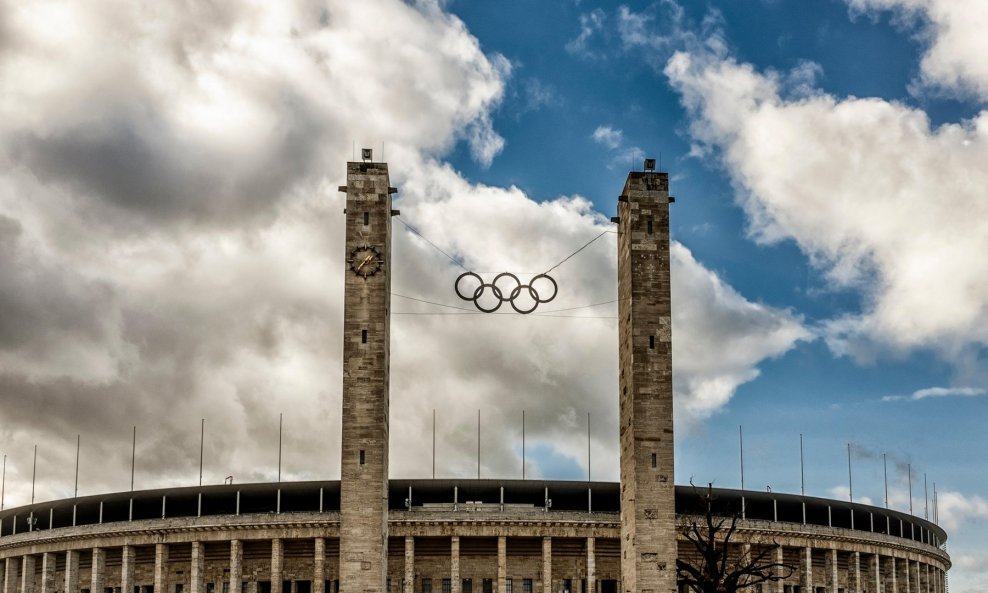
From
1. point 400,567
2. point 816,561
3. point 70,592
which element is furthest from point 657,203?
point 70,592

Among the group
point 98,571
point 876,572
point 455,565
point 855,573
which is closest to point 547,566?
point 455,565

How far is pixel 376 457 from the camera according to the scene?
60.0m

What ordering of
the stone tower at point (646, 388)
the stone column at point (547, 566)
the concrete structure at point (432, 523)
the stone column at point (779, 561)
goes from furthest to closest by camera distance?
the stone column at point (779, 561) < the stone column at point (547, 566) < the concrete structure at point (432, 523) < the stone tower at point (646, 388)

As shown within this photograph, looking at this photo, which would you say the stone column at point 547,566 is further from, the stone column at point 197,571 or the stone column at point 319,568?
the stone column at point 197,571

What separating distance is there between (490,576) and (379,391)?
1009 inches

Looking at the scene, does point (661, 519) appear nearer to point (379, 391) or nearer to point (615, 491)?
point (379, 391)

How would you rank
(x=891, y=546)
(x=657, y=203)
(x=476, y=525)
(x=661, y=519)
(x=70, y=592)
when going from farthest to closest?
(x=891, y=546)
(x=70, y=592)
(x=476, y=525)
(x=657, y=203)
(x=661, y=519)

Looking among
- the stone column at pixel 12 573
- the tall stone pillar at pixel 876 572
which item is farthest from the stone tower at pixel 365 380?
the tall stone pillar at pixel 876 572

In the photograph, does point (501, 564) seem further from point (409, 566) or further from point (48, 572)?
point (48, 572)

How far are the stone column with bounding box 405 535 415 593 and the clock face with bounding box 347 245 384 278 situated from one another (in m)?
25.1

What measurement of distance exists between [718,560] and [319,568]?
1056 inches

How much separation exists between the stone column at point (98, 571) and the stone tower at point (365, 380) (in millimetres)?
34341

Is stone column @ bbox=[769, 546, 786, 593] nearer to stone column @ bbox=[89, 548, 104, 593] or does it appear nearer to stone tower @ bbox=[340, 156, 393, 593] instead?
stone tower @ bbox=[340, 156, 393, 593]

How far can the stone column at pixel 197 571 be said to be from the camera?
3260 inches
